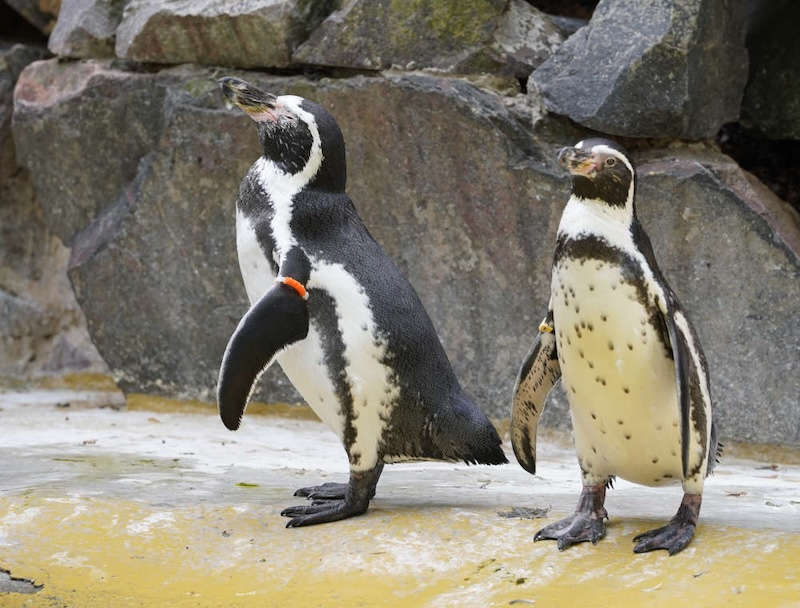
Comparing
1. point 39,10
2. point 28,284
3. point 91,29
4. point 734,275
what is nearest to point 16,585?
point 734,275

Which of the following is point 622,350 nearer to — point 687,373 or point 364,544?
point 687,373

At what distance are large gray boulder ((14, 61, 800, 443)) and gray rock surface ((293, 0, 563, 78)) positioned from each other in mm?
119

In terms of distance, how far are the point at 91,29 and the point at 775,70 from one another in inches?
127

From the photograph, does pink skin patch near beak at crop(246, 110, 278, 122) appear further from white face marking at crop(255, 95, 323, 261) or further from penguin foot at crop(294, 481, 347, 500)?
penguin foot at crop(294, 481, 347, 500)

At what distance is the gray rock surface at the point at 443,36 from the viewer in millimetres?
5078

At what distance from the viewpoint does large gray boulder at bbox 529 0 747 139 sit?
4.67m

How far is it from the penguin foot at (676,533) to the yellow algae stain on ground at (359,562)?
0.02 metres

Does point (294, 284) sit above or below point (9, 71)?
below

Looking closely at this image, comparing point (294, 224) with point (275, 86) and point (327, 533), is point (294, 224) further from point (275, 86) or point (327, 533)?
point (275, 86)

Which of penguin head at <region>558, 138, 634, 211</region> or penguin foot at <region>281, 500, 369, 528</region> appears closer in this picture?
penguin head at <region>558, 138, 634, 211</region>

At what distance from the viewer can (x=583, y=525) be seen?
9.05 feet

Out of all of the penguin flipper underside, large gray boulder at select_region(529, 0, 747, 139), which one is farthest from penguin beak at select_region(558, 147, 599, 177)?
large gray boulder at select_region(529, 0, 747, 139)

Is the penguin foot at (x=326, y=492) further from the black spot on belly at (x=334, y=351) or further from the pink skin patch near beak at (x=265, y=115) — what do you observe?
the pink skin patch near beak at (x=265, y=115)

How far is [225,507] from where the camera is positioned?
3.16m
